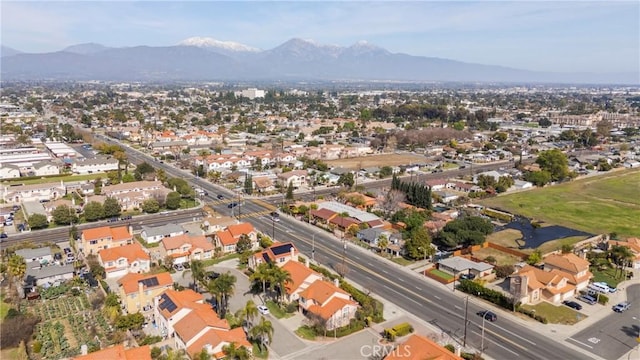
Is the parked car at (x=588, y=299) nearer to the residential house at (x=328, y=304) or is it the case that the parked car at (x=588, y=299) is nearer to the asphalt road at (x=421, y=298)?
the asphalt road at (x=421, y=298)

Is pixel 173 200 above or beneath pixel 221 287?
beneath

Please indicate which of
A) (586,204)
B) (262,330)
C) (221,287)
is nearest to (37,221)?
(221,287)

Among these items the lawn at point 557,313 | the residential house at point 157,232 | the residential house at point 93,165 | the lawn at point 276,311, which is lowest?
the lawn at point 557,313

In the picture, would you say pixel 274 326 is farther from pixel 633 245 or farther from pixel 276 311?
pixel 633 245

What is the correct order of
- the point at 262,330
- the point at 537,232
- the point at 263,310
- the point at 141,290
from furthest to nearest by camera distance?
the point at 537,232 < the point at 263,310 < the point at 141,290 < the point at 262,330

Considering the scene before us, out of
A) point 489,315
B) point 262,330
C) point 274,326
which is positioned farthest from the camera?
point 489,315

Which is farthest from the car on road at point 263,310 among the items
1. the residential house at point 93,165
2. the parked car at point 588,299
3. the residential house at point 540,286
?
the residential house at point 93,165
